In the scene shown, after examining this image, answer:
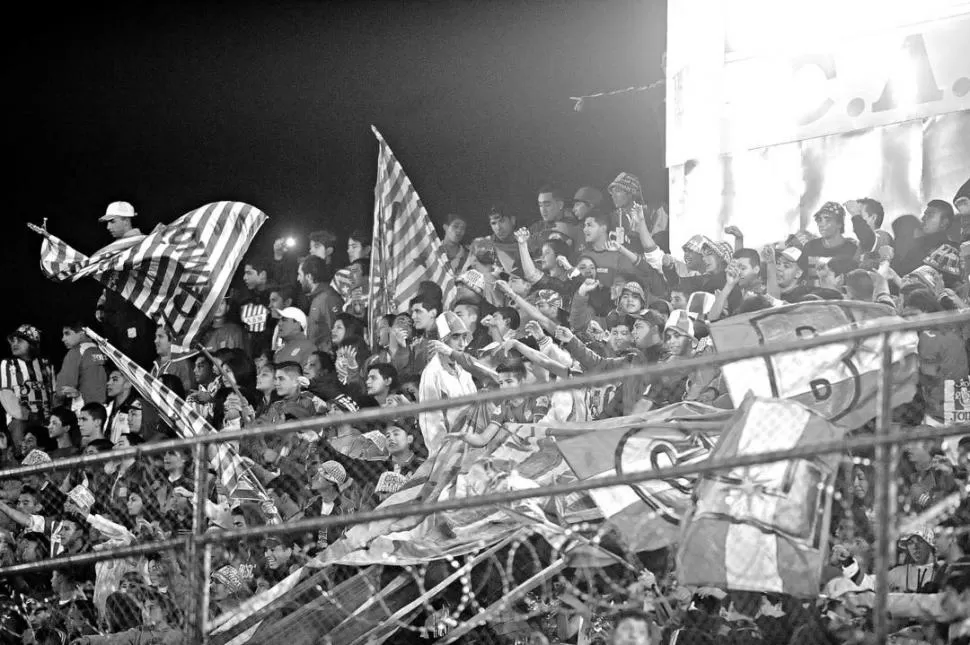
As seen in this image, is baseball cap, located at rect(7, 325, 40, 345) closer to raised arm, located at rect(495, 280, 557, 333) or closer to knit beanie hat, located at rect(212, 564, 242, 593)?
raised arm, located at rect(495, 280, 557, 333)

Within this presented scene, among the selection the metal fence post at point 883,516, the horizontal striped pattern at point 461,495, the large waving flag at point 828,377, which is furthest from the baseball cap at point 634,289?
the metal fence post at point 883,516

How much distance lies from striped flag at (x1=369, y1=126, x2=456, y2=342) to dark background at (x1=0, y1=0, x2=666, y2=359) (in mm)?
1002

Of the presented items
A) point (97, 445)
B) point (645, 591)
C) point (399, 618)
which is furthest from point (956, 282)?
point (97, 445)

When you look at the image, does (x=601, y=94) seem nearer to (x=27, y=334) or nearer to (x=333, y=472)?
(x=27, y=334)

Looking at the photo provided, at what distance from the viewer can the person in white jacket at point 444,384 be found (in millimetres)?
8148

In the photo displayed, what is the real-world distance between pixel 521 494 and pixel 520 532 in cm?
171

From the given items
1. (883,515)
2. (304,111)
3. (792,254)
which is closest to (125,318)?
(304,111)

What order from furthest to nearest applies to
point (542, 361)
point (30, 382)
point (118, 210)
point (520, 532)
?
point (118, 210) < point (30, 382) < point (542, 361) < point (520, 532)

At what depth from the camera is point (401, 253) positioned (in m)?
11.7

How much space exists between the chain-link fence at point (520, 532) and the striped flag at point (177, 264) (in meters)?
3.54

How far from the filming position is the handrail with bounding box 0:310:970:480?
493cm

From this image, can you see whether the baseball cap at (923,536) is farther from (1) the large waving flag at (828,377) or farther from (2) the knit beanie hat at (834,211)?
(2) the knit beanie hat at (834,211)

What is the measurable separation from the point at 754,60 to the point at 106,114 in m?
7.45

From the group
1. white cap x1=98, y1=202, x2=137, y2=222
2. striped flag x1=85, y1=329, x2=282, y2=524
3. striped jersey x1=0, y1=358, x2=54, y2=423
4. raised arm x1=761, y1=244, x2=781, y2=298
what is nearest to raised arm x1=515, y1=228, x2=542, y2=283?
raised arm x1=761, y1=244, x2=781, y2=298
